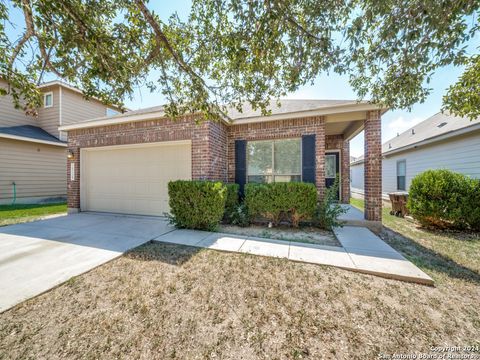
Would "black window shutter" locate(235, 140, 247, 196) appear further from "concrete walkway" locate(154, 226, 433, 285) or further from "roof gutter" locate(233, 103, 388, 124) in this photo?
"concrete walkway" locate(154, 226, 433, 285)

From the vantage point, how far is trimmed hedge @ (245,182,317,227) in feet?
16.9

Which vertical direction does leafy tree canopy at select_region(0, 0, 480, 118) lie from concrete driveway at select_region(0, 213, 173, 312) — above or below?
above

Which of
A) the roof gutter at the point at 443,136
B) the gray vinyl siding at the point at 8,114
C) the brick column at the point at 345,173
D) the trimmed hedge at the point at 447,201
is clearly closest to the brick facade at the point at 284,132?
the trimmed hedge at the point at 447,201

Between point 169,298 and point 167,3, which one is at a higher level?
point 167,3

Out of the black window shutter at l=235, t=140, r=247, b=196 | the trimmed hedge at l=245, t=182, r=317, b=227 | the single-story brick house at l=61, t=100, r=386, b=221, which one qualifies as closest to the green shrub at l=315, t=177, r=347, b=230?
the trimmed hedge at l=245, t=182, r=317, b=227

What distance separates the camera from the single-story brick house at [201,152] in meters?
5.67

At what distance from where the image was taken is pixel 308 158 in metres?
5.89

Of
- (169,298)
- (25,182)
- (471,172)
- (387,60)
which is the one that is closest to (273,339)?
(169,298)

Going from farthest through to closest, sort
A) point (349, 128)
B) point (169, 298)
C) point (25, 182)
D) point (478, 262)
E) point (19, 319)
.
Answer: point (25, 182), point (349, 128), point (478, 262), point (169, 298), point (19, 319)

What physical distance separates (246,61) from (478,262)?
5.57 meters

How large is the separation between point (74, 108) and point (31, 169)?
430 centimetres

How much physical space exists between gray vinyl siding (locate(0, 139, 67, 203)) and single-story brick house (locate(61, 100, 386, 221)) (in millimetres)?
4997

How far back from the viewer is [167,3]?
399 centimetres

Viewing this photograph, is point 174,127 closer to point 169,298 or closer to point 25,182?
point 169,298
